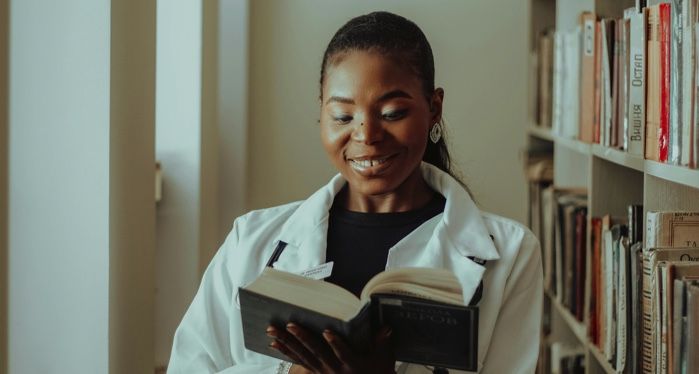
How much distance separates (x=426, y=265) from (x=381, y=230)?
0.39ft

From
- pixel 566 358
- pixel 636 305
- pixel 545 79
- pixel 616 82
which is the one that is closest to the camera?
pixel 636 305

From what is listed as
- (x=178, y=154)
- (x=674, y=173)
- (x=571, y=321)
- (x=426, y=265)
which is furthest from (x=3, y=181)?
(x=571, y=321)

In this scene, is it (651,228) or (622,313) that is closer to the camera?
(651,228)

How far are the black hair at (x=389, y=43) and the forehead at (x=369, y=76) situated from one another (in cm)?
1

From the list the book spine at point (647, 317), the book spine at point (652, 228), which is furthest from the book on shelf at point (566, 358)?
the book spine at point (652, 228)

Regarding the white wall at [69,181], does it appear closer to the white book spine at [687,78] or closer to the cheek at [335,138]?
the cheek at [335,138]

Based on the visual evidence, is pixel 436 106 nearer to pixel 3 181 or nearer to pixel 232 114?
pixel 3 181

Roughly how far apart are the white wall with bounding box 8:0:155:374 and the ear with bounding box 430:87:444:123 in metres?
0.58

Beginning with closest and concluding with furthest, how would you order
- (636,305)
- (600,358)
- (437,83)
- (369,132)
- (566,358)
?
(369,132), (636,305), (600,358), (566,358), (437,83)

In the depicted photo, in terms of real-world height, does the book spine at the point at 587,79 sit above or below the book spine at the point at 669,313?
above

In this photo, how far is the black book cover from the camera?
123 cm

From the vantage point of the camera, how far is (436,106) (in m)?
1.63

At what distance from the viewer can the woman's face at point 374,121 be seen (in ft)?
4.97

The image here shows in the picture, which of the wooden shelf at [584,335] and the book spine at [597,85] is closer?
the wooden shelf at [584,335]
